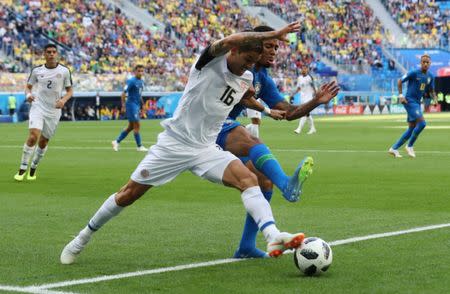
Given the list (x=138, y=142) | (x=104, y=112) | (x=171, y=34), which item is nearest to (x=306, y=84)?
(x=138, y=142)

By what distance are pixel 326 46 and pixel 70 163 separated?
54016 mm

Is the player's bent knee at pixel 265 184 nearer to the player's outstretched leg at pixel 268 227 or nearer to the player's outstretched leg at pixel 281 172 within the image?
the player's outstretched leg at pixel 281 172

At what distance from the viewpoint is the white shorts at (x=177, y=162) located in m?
8.03

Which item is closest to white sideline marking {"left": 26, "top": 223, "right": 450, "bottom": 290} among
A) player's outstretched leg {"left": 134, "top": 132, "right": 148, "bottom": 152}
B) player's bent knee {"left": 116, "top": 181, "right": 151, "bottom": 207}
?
player's bent knee {"left": 116, "top": 181, "right": 151, "bottom": 207}

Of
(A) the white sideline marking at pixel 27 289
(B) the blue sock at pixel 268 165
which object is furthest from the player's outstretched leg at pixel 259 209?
(A) the white sideline marking at pixel 27 289

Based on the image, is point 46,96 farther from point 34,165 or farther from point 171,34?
point 171,34

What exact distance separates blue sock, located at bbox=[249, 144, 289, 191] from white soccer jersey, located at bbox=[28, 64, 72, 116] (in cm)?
1002

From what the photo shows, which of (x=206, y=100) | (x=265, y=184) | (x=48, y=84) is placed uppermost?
(x=206, y=100)

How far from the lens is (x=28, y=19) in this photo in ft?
189

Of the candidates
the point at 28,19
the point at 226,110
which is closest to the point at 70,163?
the point at 226,110

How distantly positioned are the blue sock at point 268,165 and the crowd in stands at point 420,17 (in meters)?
72.0

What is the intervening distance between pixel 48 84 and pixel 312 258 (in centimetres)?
1160

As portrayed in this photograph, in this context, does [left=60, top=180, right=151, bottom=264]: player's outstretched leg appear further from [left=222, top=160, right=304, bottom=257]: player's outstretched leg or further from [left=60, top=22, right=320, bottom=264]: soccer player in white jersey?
[left=222, top=160, right=304, bottom=257]: player's outstretched leg

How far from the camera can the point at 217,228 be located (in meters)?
10.6
